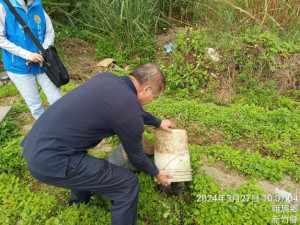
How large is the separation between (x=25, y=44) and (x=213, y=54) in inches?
132

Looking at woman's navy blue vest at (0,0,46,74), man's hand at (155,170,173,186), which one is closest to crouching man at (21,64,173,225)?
man's hand at (155,170,173,186)

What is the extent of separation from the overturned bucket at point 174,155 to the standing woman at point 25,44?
5.19 feet

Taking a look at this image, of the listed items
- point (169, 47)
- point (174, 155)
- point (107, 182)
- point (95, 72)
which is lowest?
point (95, 72)

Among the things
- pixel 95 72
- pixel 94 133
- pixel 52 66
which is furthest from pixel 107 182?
pixel 95 72

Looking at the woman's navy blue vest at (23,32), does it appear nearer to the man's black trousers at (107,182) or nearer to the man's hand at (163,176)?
the man's black trousers at (107,182)

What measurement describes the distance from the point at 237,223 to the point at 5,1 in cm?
322

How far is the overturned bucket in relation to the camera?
2.42 meters

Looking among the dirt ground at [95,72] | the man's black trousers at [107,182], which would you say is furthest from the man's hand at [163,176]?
the dirt ground at [95,72]

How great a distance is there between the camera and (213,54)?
185 inches

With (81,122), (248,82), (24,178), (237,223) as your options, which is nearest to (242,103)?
(248,82)

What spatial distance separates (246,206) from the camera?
2.40m

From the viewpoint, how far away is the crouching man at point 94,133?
1.79 m

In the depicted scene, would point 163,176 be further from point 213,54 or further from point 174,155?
point 213,54

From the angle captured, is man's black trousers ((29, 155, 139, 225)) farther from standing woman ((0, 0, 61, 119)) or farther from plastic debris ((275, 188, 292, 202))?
plastic debris ((275, 188, 292, 202))
